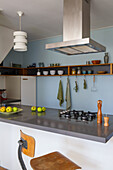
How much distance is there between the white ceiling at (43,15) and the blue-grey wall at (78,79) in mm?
423

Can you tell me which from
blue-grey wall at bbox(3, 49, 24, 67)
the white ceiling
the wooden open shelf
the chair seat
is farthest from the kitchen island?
blue-grey wall at bbox(3, 49, 24, 67)

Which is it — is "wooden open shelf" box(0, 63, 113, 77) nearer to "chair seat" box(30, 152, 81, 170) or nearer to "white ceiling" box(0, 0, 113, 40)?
"white ceiling" box(0, 0, 113, 40)

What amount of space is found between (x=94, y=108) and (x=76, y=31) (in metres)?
2.31

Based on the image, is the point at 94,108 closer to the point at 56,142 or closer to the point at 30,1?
the point at 56,142

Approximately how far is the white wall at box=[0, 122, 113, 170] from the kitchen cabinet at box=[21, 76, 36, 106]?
1.92 metres

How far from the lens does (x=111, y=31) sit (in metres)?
3.95

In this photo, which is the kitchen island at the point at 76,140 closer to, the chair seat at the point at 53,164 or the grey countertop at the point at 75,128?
the grey countertop at the point at 75,128

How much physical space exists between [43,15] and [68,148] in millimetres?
2535

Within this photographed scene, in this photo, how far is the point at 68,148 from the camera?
2021mm

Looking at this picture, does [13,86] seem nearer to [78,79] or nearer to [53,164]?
[78,79]

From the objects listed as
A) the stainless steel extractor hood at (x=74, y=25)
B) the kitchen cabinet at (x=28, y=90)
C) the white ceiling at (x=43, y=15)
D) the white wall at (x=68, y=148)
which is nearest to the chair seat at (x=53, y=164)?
the white wall at (x=68, y=148)

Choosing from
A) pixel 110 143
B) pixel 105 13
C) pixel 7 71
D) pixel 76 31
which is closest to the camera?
pixel 110 143

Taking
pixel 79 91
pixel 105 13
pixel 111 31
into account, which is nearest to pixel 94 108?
pixel 79 91

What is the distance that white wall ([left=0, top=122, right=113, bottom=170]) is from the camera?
1789 mm
